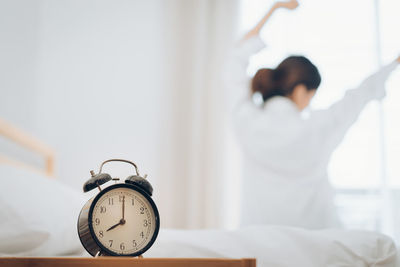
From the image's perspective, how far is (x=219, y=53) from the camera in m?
2.78

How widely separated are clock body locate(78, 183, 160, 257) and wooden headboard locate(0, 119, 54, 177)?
44.7 inches

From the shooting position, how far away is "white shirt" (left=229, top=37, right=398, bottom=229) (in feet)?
5.19

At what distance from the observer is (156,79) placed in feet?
9.29

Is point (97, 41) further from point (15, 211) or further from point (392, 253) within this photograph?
point (392, 253)

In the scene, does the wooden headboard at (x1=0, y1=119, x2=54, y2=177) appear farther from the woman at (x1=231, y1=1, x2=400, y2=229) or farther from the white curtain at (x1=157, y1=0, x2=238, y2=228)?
the woman at (x1=231, y1=1, x2=400, y2=229)

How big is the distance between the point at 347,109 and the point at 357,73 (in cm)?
85

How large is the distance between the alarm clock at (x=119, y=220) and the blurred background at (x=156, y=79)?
1.78 metres

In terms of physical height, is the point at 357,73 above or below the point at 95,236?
above

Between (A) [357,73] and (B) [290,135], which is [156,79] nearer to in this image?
(A) [357,73]

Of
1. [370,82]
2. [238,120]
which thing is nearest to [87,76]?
[238,120]

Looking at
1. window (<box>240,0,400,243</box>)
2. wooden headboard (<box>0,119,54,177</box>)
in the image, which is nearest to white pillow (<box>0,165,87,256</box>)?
wooden headboard (<box>0,119,54,177</box>)

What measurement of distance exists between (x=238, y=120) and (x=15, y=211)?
35.7 inches

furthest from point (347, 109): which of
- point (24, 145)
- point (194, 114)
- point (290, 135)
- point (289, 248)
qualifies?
point (24, 145)

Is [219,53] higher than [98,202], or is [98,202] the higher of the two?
[219,53]
